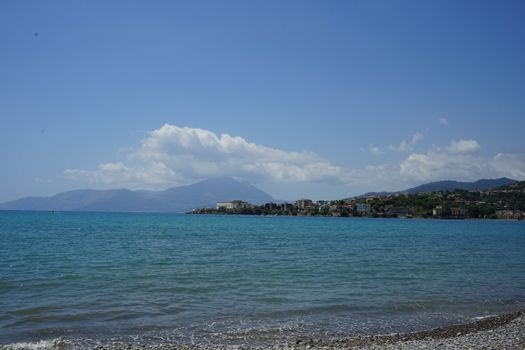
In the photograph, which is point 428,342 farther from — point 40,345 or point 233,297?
point 40,345

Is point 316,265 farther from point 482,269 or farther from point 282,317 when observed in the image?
point 282,317

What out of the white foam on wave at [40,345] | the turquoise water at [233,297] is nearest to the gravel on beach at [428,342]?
the turquoise water at [233,297]

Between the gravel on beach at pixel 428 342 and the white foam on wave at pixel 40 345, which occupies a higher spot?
the white foam on wave at pixel 40 345

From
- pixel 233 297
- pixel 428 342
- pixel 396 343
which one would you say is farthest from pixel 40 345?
pixel 428 342

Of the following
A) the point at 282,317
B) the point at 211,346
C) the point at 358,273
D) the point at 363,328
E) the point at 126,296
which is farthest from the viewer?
the point at 358,273

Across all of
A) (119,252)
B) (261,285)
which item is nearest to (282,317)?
(261,285)

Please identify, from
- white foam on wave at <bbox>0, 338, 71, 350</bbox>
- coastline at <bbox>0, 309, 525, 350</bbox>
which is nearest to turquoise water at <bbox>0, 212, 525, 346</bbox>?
white foam on wave at <bbox>0, 338, 71, 350</bbox>

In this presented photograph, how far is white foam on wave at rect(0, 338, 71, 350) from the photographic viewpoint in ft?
44.3

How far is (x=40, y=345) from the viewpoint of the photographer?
13766 mm

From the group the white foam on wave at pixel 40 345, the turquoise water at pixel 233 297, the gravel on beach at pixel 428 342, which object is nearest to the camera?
the gravel on beach at pixel 428 342

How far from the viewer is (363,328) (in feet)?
54.6

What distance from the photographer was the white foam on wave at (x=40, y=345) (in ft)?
44.3

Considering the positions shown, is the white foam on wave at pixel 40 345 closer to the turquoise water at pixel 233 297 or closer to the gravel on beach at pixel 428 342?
the turquoise water at pixel 233 297

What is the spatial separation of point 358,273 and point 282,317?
13642mm
